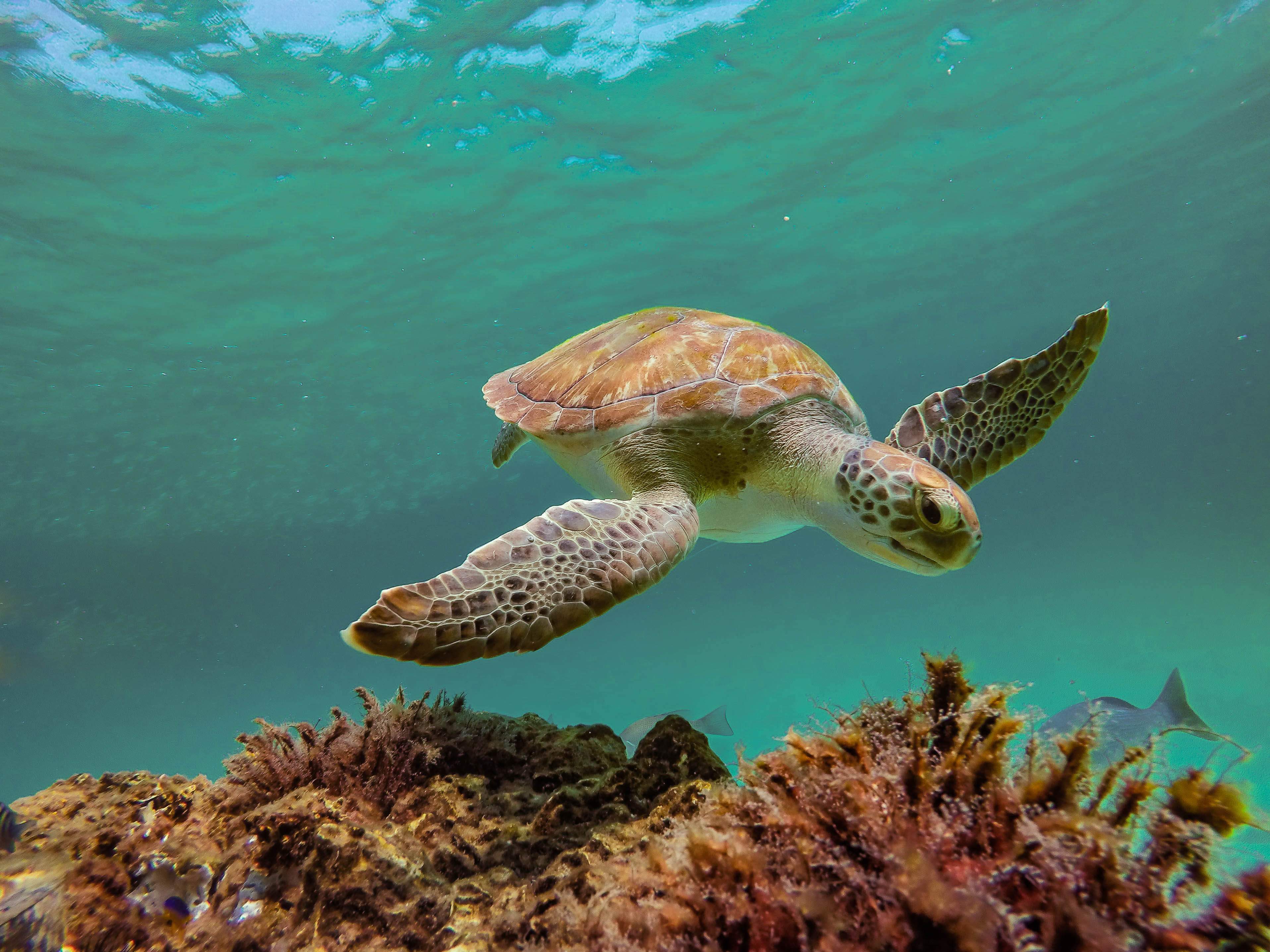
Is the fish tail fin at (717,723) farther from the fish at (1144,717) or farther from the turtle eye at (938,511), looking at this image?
the turtle eye at (938,511)

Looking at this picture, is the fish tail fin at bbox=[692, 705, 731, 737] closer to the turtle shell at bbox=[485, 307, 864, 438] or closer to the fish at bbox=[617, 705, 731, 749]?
the fish at bbox=[617, 705, 731, 749]

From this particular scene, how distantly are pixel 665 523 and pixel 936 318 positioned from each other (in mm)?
29261

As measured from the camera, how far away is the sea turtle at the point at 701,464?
183 cm

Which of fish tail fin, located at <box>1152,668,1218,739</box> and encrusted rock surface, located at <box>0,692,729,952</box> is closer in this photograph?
encrusted rock surface, located at <box>0,692,729,952</box>

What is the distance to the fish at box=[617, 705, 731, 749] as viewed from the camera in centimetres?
529

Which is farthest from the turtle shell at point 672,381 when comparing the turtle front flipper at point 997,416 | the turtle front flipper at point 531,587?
the turtle front flipper at point 531,587

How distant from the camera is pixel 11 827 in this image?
1.39 metres

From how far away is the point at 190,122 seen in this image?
33.4ft

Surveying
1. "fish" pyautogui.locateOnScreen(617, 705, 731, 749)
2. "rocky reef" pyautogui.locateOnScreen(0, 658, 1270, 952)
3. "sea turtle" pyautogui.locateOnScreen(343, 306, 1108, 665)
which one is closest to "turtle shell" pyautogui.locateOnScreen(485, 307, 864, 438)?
"sea turtle" pyautogui.locateOnScreen(343, 306, 1108, 665)

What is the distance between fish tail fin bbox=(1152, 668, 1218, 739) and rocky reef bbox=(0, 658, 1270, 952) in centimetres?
430

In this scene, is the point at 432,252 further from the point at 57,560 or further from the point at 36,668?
the point at 36,668

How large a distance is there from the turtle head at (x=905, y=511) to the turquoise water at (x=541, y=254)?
1.48 meters

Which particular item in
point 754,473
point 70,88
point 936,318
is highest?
point 936,318

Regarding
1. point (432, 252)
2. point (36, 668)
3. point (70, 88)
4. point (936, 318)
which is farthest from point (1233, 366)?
point (36, 668)
